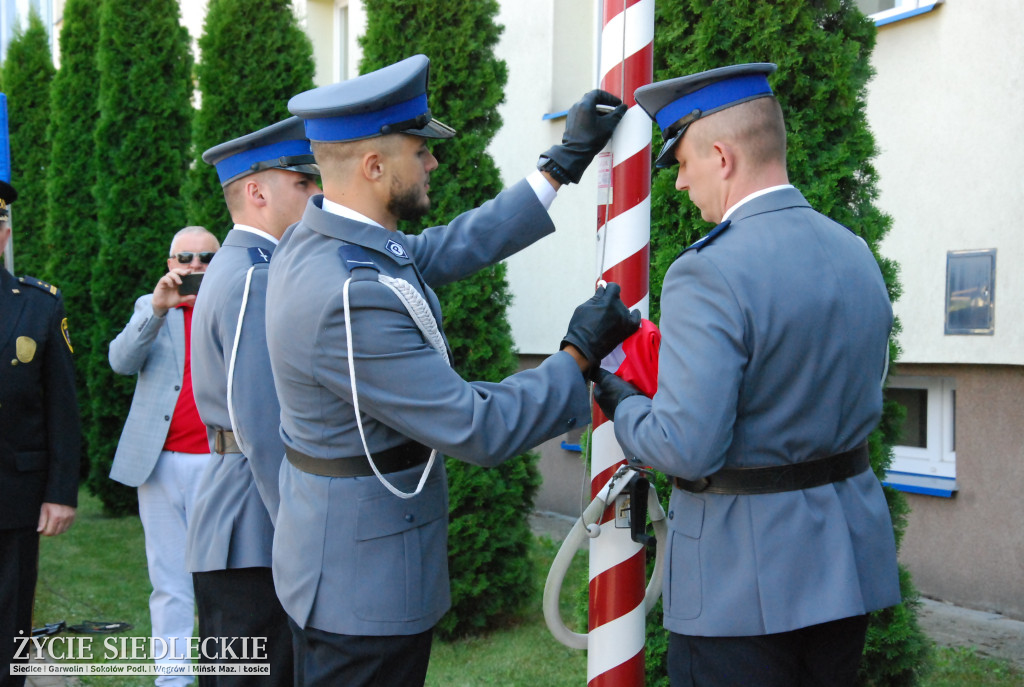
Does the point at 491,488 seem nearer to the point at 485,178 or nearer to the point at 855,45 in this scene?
the point at 485,178

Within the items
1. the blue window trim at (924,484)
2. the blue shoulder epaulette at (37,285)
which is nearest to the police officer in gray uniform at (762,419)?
the blue shoulder epaulette at (37,285)

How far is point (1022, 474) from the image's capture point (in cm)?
517

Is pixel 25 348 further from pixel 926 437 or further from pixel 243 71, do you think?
pixel 926 437

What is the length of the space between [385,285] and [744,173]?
856mm

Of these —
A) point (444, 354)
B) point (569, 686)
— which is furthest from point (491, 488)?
point (444, 354)

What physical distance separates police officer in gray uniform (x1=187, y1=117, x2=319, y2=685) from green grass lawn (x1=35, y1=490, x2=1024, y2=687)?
5.66ft

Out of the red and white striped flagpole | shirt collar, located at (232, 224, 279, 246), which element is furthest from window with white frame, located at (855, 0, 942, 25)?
shirt collar, located at (232, 224, 279, 246)

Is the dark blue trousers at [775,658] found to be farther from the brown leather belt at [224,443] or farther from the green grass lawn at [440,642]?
the green grass lawn at [440,642]

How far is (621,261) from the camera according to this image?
104 inches

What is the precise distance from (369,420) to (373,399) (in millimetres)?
118

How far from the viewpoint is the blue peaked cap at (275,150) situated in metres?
3.22

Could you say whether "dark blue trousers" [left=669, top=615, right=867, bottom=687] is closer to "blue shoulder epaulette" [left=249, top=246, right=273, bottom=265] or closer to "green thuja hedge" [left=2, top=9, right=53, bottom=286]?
"blue shoulder epaulette" [left=249, top=246, right=273, bottom=265]

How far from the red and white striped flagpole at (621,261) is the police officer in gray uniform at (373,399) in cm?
33

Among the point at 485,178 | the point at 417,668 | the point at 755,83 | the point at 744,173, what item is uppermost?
the point at 485,178
